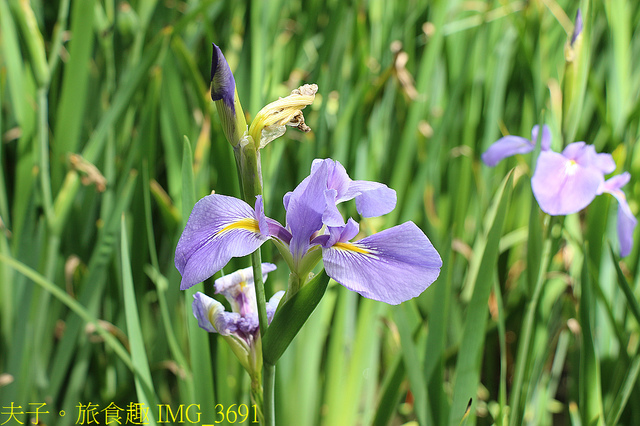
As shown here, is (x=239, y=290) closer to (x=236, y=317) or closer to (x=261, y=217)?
(x=236, y=317)

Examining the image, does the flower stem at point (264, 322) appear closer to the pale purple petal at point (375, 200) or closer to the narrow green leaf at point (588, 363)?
the pale purple petal at point (375, 200)

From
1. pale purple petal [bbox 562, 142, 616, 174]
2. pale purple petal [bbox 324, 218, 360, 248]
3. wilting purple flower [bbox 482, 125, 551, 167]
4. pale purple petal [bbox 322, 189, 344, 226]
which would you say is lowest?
pale purple petal [bbox 324, 218, 360, 248]

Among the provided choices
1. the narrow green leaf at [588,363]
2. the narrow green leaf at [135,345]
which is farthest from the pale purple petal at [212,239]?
the narrow green leaf at [588,363]

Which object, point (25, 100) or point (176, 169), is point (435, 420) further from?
point (25, 100)

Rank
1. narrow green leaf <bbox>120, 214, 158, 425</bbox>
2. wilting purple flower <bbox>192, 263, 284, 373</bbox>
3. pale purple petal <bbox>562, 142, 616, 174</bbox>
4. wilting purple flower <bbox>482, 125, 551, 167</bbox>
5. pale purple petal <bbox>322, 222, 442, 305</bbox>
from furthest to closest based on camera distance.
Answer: wilting purple flower <bbox>482, 125, 551, 167</bbox> → pale purple petal <bbox>562, 142, 616, 174</bbox> → narrow green leaf <bbox>120, 214, 158, 425</bbox> → wilting purple flower <bbox>192, 263, 284, 373</bbox> → pale purple petal <bbox>322, 222, 442, 305</bbox>

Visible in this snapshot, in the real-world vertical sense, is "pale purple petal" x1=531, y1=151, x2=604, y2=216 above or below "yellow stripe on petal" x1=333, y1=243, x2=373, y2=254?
above

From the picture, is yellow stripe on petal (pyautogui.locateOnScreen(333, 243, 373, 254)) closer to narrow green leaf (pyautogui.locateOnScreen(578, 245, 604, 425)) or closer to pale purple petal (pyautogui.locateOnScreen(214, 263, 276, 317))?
pale purple petal (pyautogui.locateOnScreen(214, 263, 276, 317))

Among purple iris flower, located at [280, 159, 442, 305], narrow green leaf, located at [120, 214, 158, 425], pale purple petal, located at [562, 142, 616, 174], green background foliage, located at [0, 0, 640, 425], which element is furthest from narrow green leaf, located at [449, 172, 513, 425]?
narrow green leaf, located at [120, 214, 158, 425]
